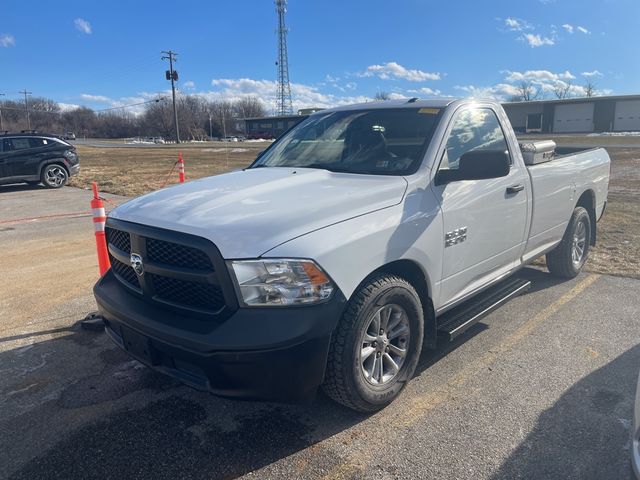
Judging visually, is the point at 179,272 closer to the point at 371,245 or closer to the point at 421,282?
the point at 371,245

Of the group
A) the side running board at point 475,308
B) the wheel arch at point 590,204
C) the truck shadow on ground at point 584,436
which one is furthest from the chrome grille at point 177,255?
the wheel arch at point 590,204

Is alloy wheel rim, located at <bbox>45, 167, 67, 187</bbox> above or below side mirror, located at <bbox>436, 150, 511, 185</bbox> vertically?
below

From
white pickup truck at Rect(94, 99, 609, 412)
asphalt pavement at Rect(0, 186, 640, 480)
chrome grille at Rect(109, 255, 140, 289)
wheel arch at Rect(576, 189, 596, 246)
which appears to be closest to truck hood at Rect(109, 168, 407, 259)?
white pickup truck at Rect(94, 99, 609, 412)

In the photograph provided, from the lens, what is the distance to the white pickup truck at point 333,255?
103 inches

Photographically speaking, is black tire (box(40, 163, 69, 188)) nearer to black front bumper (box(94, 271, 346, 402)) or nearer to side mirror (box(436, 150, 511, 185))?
black front bumper (box(94, 271, 346, 402))

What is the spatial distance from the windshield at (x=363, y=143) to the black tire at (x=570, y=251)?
2.66 metres

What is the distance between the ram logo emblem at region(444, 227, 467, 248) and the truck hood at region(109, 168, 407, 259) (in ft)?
1.68

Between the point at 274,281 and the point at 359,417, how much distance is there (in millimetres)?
1179

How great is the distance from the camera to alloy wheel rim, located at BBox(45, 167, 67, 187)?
16039 mm

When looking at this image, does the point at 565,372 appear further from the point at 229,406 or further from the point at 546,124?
the point at 546,124

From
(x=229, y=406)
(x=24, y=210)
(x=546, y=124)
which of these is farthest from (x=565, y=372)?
(x=546, y=124)

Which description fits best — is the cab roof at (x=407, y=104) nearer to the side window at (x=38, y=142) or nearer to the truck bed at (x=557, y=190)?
the truck bed at (x=557, y=190)

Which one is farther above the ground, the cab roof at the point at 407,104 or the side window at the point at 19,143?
the cab roof at the point at 407,104

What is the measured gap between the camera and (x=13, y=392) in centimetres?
358
